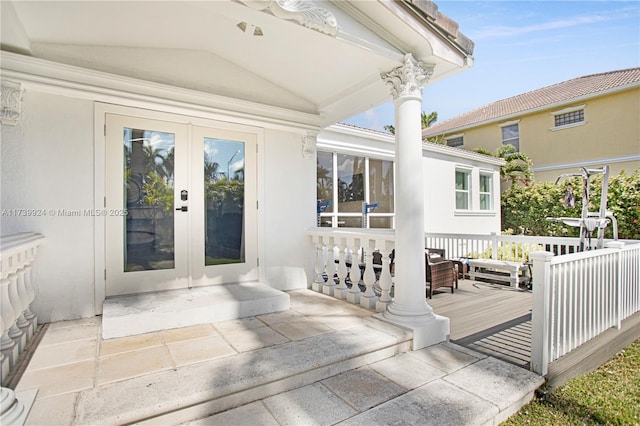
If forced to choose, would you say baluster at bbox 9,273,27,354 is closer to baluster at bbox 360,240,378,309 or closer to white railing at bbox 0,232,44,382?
white railing at bbox 0,232,44,382

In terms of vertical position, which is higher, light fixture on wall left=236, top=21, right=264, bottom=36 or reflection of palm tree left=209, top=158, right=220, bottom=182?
light fixture on wall left=236, top=21, right=264, bottom=36

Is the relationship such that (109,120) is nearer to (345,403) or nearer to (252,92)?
(252,92)

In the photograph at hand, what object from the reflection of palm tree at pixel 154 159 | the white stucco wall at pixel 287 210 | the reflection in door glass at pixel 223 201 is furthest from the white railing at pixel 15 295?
the white stucco wall at pixel 287 210

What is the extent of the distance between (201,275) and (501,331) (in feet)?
12.0

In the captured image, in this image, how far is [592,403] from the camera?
2449mm

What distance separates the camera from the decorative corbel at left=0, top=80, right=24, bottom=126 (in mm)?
2898

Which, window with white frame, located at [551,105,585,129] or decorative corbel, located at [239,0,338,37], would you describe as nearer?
decorative corbel, located at [239,0,338,37]

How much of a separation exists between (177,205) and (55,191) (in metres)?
1.15

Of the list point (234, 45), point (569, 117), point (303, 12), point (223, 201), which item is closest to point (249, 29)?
point (234, 45)

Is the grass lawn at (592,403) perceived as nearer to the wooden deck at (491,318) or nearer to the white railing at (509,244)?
the wooden deck at (491,318)

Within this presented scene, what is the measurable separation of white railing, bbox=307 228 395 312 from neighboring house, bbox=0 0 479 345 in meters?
0.39

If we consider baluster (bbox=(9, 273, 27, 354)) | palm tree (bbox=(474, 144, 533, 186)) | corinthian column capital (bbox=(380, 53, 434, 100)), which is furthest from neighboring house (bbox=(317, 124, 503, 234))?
baluster (bbox=(9, 273, 27, 354))

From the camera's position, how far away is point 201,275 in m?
3.99

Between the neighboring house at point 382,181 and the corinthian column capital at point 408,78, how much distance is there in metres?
3.22
